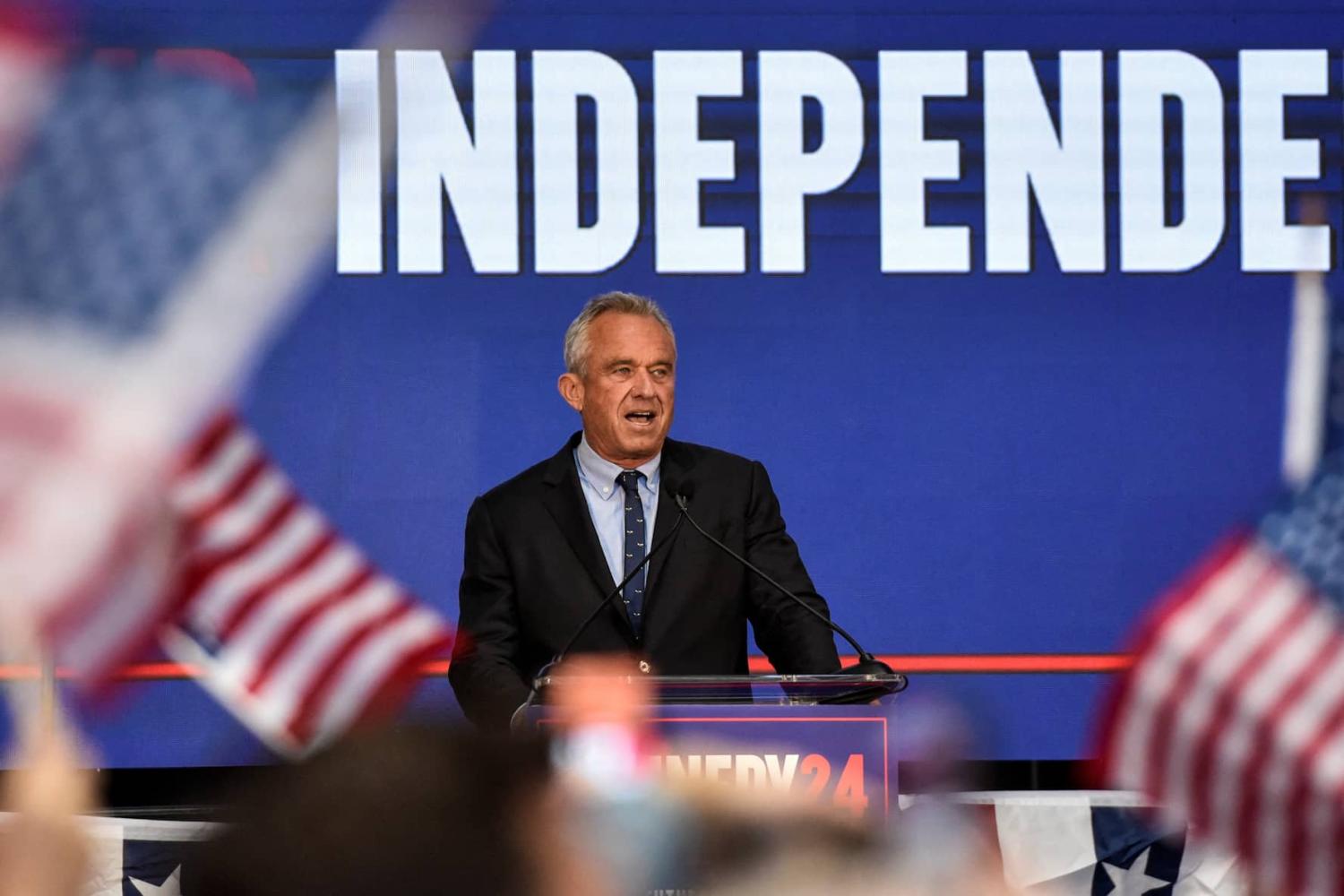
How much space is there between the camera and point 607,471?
10.8ft

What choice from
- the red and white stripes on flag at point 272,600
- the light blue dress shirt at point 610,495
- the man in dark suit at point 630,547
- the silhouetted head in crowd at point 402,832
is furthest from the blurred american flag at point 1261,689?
the silhouetted head in crowd at point 402,832

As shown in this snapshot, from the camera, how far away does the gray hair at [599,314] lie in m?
3.30

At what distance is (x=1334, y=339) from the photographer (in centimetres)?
426

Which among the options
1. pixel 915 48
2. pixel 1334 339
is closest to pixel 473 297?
pixel 915 48

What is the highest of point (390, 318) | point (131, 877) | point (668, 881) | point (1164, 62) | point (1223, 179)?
point (1164, 62)

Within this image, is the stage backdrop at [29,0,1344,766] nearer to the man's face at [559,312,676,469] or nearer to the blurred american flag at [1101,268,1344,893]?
the blurred american flag at [1101,268,1344,893]

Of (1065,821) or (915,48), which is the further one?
(915,48)

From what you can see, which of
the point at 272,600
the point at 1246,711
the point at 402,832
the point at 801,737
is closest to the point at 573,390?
the point at 272,600

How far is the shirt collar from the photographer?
328cm

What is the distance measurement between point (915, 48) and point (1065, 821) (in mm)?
1981

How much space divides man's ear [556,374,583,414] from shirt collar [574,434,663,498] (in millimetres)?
93

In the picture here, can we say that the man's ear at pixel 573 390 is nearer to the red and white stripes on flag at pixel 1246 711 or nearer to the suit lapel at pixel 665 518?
the suit lapel at pixel 665 518

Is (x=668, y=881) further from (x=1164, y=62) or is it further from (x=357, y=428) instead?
(x=1164, y=62)

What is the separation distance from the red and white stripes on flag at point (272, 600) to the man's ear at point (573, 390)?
1.06m
